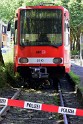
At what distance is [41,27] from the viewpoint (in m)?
19.5

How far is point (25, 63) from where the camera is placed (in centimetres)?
1947

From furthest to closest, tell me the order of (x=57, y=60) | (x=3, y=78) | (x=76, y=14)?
(x=76, y=14), (x=3, y=78), (x=57, y=60)

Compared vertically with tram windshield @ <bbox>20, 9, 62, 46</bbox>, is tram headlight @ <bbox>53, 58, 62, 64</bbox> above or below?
below

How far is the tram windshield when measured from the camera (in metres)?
19.3

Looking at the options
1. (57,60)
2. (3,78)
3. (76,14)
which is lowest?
(3,78)

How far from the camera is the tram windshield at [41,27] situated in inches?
762

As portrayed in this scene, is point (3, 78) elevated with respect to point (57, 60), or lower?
lower

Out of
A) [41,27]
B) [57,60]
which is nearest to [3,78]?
[57,60]

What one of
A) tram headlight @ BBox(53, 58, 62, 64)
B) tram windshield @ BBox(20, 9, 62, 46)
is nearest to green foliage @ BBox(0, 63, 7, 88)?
tram windshield @ BBox(20, 9, 62, 46)

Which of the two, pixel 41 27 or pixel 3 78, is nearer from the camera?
pixel 41 27

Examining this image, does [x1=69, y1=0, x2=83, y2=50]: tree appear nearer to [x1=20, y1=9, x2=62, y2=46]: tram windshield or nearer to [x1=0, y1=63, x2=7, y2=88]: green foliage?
[x1=0, y1=63, x2=7, y2=88]: green foliage

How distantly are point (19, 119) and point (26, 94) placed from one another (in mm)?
6035

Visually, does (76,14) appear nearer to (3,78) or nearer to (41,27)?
(41,27)

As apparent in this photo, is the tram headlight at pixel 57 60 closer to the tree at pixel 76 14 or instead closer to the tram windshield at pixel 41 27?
the tram windshield at pixel 41 27
